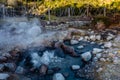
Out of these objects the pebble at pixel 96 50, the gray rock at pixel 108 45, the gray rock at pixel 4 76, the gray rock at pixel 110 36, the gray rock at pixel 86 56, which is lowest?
the gray rock at pixel 4 76

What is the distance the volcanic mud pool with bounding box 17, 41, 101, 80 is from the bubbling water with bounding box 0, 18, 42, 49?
72cm

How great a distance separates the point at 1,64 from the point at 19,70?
529 millimetres

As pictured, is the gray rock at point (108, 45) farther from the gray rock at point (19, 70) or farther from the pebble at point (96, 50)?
the gray rock at point (19, 70)

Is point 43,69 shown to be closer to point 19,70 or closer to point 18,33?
point 19,70

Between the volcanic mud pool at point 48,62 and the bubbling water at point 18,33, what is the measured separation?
2.35 ft

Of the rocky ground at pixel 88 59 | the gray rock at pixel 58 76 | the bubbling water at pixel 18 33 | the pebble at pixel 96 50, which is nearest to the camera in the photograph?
the gray rock at pixel 58 76

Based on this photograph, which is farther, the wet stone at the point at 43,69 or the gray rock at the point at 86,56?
the gray rock at the point at 86,56

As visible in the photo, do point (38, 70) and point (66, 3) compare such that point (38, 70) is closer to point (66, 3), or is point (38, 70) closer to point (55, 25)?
point (55, 25)

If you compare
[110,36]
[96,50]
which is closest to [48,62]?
[96,50]

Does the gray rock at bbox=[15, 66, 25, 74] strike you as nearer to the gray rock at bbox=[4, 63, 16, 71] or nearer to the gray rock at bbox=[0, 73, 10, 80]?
the gray rock at bbox=[4, 63, 16, 71]

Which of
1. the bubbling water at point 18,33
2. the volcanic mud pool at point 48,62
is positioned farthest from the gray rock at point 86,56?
the bubbling water at point 18,33

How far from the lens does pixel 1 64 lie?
23.7 ft

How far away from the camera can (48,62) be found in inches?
299

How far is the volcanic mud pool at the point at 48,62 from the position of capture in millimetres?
7031
